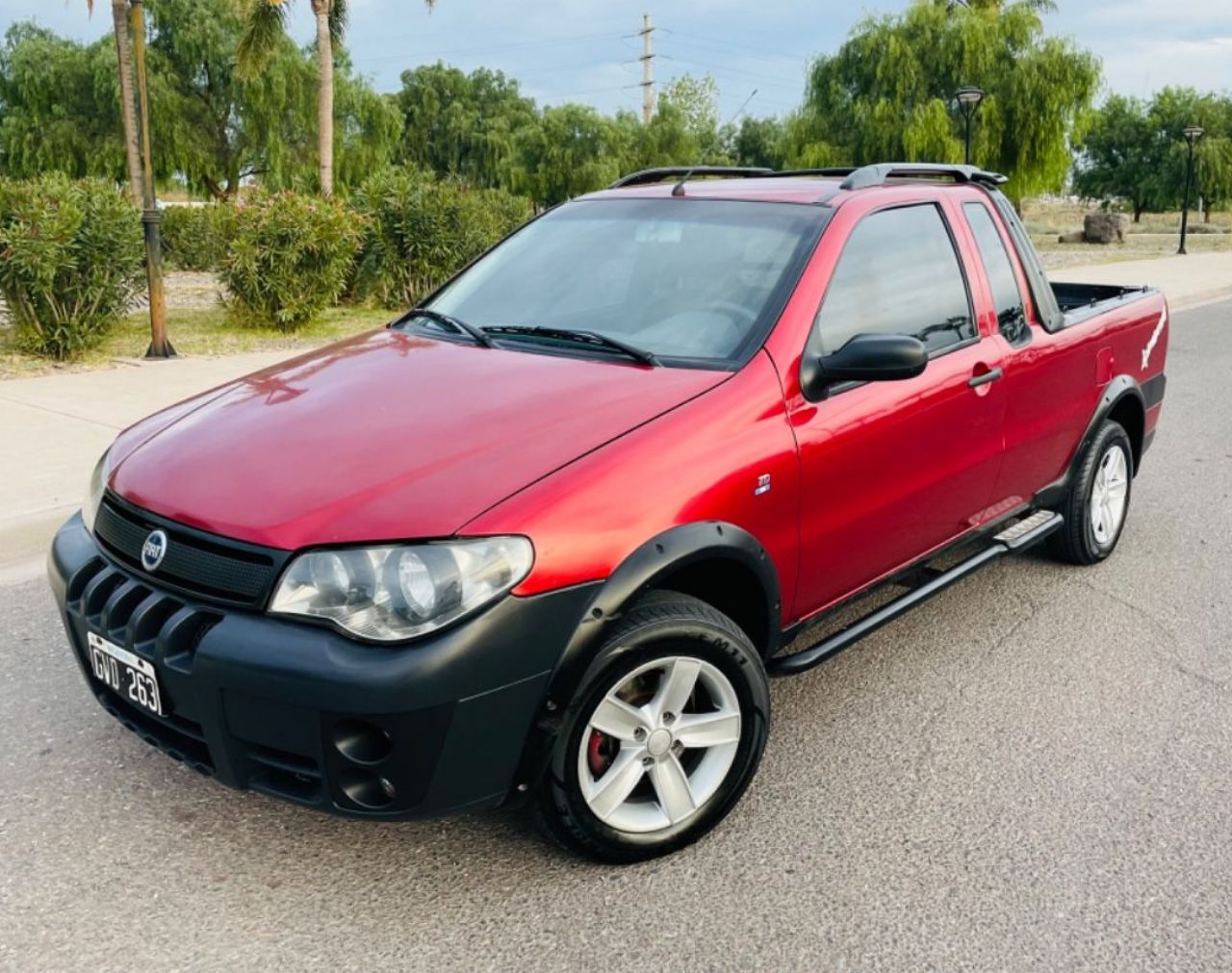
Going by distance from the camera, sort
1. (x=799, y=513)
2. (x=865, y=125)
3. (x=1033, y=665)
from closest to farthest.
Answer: (x=799, y=513) → (x=1033, y=665) → (x=865, y=125)

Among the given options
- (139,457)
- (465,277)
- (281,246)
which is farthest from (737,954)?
(281,246)

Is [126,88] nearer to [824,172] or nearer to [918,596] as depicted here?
[824,172]

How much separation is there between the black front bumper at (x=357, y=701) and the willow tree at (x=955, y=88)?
115 feet

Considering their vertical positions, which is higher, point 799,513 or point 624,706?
point 799,513

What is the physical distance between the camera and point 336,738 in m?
2.38

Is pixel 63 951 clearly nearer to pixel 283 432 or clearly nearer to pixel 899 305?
pixel 283 432

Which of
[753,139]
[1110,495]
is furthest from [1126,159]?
[1110,495]

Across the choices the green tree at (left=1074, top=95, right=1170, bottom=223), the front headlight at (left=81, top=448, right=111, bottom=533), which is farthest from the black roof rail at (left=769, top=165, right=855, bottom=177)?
the green tree at (left=1074, top=95, right=1170, bottom=223)

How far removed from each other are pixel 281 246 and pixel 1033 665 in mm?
10747

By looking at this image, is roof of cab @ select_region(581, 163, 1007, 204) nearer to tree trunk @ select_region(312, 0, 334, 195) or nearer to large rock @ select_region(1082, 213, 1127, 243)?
tree trunk @ select_region(312, 0, 334, 195)

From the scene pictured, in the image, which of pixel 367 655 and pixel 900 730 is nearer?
pixel 367 655

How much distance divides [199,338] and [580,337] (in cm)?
1036

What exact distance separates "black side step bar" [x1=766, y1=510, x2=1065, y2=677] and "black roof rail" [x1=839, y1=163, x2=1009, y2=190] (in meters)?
1.37

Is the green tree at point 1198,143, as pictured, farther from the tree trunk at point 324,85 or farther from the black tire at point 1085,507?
the black tire at point 1085,507
